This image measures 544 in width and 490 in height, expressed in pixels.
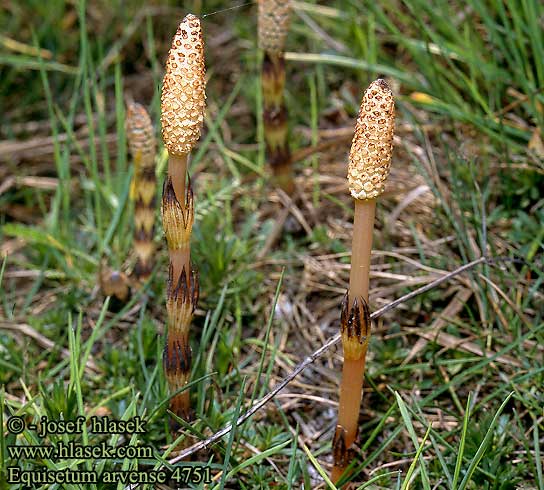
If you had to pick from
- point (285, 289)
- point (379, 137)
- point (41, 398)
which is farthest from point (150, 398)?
point (379, 137)

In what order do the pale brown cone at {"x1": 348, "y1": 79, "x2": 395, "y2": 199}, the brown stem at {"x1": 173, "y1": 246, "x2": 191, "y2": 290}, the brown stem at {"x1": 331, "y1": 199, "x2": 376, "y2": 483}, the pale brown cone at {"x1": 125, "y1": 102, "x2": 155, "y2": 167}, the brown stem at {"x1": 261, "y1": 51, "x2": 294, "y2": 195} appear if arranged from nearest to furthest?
the pale brown cone at {"x1": 348, "y1": 79, "x2": 395, "y2": 199} < the brown stem at {"x1": 331, "y1": 199, "x2": 376, "y2": 483} < the brown stem at {"x1": 173, "y1": 246, "x2": 191, "y2": 290} < the pale brown cone at {"x1": 125, "y1": 102, "x2": 155, "y2": 167} < the brown stem at {"x1": 261, "y1": 51, "x2": 294, "y2": 195}

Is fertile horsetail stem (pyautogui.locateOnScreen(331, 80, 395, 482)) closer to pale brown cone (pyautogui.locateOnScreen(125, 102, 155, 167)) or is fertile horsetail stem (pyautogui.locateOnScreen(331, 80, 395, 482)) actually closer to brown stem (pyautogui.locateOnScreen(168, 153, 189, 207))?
brown stem (pyautogui.locateOnScreen(168, 153, 189, 207))

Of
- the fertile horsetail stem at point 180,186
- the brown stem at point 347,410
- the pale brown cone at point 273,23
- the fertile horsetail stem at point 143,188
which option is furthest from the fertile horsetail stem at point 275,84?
the brown stem at point 347,410

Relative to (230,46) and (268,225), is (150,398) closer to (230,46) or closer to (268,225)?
(268,225)

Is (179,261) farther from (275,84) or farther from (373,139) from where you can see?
(275,84)

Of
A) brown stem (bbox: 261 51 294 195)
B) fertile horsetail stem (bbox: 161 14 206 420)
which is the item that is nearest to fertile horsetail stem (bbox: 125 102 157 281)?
brown stem (bbox: 261 51 294 195)

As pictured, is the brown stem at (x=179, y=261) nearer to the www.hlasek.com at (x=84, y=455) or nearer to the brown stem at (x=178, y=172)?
the brown stem at (x=178, y=172)

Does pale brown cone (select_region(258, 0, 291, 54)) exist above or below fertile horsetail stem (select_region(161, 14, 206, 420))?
above

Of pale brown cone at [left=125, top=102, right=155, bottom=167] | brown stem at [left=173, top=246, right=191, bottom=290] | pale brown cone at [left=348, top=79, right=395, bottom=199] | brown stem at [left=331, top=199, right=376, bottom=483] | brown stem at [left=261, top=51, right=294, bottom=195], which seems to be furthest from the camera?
brown stem at [left=261, top=51, right=294, bottom=195]
